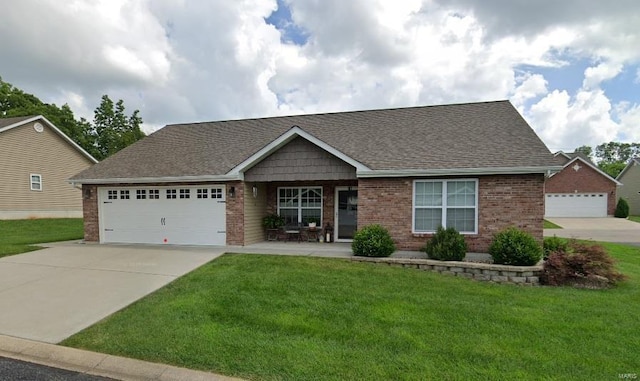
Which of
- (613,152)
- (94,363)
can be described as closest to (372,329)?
(94,363)

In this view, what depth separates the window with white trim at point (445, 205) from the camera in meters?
9.80

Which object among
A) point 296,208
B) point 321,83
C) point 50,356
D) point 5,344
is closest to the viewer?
point 50,356

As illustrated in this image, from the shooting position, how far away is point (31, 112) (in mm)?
33250

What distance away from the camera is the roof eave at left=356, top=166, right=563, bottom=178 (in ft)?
29.4

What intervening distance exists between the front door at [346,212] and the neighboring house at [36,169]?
20239 mm

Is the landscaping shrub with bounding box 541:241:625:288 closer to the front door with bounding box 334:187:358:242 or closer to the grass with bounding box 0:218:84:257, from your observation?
the front door with bounding box 334:187:358:242

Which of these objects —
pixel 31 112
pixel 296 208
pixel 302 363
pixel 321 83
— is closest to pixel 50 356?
pixel 302 363

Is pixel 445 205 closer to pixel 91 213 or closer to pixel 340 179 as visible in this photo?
pixel 340 179

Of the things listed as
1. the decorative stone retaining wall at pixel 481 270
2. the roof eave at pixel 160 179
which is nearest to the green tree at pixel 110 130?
the roof eave at pixel 160 179

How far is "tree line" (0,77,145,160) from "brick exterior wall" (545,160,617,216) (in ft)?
154

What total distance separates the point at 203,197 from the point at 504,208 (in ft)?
31.7

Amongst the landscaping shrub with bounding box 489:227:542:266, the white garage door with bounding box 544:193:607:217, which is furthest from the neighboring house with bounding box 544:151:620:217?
the landscaping shrub with bounding box 489:227:542:266

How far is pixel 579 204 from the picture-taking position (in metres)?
28.9

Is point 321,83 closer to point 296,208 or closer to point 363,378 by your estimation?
point 296,208
